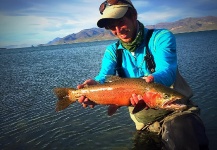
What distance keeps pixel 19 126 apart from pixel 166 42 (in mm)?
10854

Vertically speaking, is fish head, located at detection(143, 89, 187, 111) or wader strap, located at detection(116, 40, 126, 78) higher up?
wader strap, located at detection(116, 40, 126, 78)

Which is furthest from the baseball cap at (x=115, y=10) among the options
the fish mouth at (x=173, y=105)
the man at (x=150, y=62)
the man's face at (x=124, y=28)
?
the fish mouth at (x=173, y=105)

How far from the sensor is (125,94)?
16.0ft

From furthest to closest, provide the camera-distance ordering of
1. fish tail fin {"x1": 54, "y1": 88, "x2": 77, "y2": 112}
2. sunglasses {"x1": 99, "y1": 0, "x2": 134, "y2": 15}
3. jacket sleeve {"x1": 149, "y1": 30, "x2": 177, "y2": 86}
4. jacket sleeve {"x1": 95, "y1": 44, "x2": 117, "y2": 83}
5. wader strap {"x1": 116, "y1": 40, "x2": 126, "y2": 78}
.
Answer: jacket sleeve {"x1": 95, "y1": 44, "x2": 117, "y2": 83}
wader strap {"x1": 116, "y1": 40, "x2": 126, "y2": 78}
fish tail fin {"x1": 54, "y1": 88, "x2": 77, "y2": 112}
sunglasses {"x1": 99, "y1": 0, "x2": 134, "y2": 15}
jacket sleeve {"x1": 149, "y1": 30, "x2": 177, "y2": 86}

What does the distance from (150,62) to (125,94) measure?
1368 mm

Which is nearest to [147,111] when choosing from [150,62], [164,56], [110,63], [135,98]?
[150,62]

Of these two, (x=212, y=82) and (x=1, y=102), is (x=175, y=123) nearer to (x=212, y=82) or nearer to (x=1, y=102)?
(x=212, y=82)

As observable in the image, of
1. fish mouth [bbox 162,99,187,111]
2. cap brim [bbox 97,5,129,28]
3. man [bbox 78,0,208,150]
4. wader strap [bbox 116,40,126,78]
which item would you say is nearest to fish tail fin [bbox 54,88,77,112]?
man [bbox 78,0,208,150]

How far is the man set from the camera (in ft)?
17.2

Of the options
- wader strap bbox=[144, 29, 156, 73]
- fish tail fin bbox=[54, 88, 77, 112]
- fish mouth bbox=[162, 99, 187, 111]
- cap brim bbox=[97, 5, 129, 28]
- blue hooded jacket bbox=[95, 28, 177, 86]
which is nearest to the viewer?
fish mouth bbox=[162, 99, 187, 111]

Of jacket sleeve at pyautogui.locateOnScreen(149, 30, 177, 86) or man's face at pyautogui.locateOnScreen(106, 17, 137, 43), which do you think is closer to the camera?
jacket sleeve at pyautogui.locateOnScreen(149, 30, 177, 86)

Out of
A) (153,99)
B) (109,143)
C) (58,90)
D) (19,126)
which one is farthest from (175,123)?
(19,126)

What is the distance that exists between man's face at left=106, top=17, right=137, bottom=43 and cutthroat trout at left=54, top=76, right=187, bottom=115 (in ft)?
3.98

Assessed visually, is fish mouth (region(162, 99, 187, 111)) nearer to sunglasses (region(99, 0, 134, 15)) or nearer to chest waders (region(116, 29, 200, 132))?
chest waders (region(116, 29, 200, 132))
